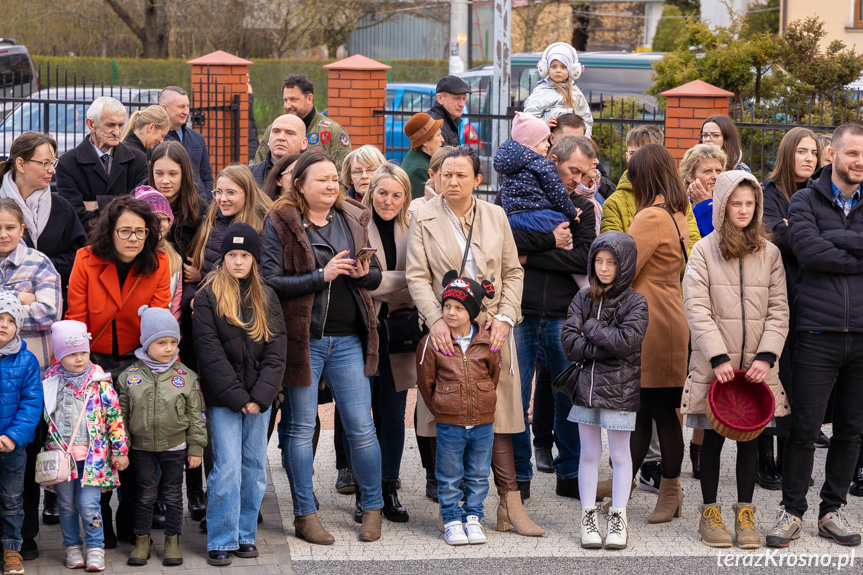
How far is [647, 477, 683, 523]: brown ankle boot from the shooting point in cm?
593

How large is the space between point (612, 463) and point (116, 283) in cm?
268

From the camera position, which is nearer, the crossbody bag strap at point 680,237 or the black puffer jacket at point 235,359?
the black puffer jacket at point 235,359

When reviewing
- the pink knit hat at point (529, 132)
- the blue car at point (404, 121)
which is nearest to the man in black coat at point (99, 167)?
the pink knit hat at point (529, 132)

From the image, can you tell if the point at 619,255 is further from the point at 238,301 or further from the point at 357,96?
the point at 357,96

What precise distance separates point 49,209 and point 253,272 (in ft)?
4.67

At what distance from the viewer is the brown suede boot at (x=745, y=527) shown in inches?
219

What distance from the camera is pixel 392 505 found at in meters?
6.03

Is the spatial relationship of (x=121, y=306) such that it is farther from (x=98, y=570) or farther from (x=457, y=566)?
(x=457, y=566)

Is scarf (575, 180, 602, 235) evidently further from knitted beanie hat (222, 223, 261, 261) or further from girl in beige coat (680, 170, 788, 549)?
knitted beanie hat (222, 223, 261, 261)

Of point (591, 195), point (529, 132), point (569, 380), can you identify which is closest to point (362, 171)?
point (529, 132)

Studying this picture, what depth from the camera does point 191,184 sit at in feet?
19.7

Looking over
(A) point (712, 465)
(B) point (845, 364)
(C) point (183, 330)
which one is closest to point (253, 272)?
(C) point (183, 330)

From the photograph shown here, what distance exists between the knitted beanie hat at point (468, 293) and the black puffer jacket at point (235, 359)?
862 mm

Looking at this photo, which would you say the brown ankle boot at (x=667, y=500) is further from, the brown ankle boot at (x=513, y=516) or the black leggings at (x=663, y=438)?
the brown ankle boot at (x=513, y=516)
